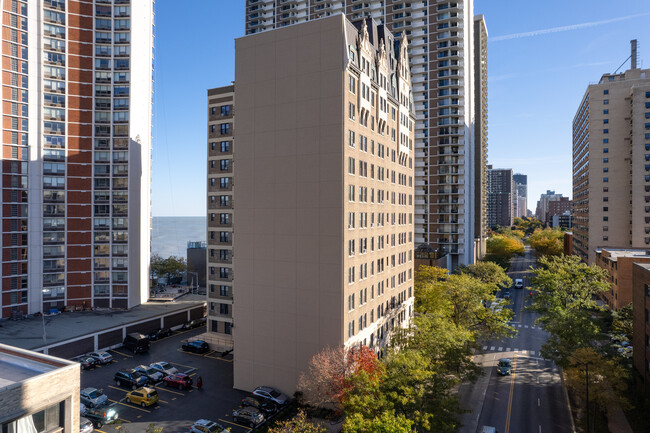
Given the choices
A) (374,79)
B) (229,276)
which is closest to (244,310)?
(229,276)

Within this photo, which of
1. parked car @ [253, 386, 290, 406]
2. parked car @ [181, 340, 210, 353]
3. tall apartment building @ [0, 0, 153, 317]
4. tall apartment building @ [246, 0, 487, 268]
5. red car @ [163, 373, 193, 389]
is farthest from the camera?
tall apartment building @ [246, 0, 487, 268]

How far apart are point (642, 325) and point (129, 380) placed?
58.5 m

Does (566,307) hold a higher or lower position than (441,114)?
lower

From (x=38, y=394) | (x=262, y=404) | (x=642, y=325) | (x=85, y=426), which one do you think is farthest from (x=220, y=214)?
(x=642, y=325)

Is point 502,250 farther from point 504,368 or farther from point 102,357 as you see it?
point 102,357

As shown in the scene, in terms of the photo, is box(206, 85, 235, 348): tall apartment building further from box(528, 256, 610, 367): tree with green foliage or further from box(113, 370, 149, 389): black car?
box(528, 256, 610, 367): tree with green foliage

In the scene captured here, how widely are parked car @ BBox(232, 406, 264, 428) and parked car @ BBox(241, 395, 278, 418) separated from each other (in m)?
1.32

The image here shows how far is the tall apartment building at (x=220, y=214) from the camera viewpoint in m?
59.8

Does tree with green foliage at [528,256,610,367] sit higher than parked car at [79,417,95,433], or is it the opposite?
tree with green foliage at [528,256,610,367]

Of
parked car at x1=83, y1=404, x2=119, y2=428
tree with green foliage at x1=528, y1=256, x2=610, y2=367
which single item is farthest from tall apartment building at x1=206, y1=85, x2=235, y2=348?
tree with green foliage at x1=528, y1=256, x2=610, y2=367

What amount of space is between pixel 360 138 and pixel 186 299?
52.4 meters

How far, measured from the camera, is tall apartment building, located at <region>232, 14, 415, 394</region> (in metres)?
43.1

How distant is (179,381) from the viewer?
1850 inches

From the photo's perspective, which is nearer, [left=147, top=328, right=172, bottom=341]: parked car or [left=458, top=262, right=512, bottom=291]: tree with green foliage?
[left=147, top=328, right=172, bottom=341]: parked car
